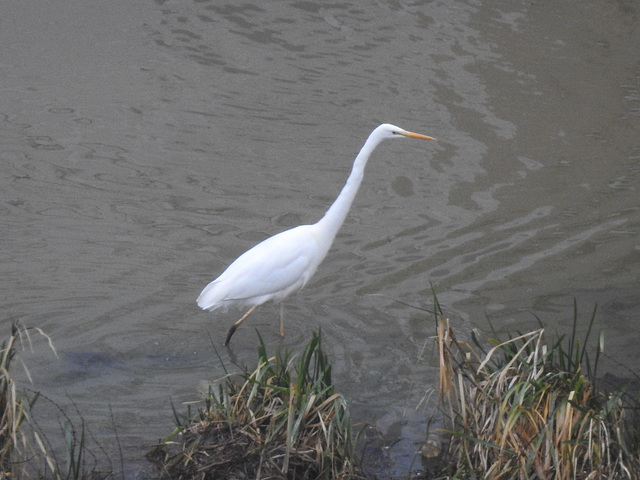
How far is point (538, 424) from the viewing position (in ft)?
11.5

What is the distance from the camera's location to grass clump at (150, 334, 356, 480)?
3.58m

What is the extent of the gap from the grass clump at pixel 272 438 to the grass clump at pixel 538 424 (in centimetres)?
47

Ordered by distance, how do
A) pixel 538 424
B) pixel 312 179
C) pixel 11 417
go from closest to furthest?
pixel 11 417 < pixel 538 424 < pixel 312 179

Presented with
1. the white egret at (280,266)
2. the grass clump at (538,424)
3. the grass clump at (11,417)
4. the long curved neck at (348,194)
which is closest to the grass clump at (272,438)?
the grass clump at (538,424)

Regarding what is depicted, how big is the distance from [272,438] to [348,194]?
223 cm

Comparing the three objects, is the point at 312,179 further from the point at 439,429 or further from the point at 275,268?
the point at 439,429

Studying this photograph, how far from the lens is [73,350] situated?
519cm

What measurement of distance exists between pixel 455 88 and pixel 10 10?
5.23 meters

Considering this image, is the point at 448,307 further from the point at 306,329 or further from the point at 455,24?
the point at 455,24

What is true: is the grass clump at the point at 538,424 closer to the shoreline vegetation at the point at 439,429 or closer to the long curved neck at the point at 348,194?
the shoreline vegetation at the point at 439,429

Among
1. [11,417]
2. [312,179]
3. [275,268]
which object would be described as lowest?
[312,179]

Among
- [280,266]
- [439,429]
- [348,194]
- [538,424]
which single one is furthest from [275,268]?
[538,424]

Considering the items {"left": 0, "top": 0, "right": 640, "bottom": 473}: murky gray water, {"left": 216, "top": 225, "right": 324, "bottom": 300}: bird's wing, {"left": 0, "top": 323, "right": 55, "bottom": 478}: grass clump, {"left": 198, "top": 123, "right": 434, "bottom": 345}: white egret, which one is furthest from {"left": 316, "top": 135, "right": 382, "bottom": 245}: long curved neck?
{"left": 0, "top": 323, "right": 55, "bottom": 478}: grass clump

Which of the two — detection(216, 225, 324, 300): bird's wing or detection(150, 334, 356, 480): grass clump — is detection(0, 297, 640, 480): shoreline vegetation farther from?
detection(216, 225, 324, 300): bird's wing
